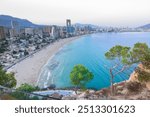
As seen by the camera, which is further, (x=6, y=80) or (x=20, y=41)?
(x=20, y=41)

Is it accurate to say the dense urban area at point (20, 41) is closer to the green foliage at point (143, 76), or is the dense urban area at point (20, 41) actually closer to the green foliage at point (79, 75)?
the green foliage at point (79, 75)

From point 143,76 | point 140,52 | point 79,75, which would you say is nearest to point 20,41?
point 79,75

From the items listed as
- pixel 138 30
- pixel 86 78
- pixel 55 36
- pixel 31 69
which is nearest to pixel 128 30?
pixel 138 30

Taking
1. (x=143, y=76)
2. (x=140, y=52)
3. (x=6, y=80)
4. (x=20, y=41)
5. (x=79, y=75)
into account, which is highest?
(x=140, y=52)

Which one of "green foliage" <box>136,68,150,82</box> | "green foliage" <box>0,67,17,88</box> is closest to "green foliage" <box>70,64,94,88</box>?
"green foliage" <box>0,67,17,88</box>

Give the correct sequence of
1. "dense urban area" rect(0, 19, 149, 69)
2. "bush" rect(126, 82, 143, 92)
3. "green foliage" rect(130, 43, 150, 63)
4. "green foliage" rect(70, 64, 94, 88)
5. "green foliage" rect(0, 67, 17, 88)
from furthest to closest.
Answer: "dense urban area" rect(0, 19, 149, 69)
"green foliage" rect(70, 64, 94, 88)
"green foliage" rect(0, 67, 17, 88)
"bush" rect(126, 82, 143, 92)
"green foliage" rect(130, 43, 150, 63)

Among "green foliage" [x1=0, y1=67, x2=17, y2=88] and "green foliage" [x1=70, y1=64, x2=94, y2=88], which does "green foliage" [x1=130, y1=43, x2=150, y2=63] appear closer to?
"green foliage" [x1=70, y1=64, x2=94, y2=88]

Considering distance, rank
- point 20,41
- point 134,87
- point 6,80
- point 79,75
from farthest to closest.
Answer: point 20,41 < point 79,75 < point 6,80 < point 134,87

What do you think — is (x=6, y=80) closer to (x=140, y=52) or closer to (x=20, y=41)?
(x=140, y=52)

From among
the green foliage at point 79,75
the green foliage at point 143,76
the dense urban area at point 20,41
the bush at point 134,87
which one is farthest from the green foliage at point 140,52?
the dense urban area at point 20,41

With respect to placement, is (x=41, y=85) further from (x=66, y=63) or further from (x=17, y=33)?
(x=17, y=33)

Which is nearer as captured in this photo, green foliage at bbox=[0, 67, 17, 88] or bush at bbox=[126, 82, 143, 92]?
bush at bbox=[126, 82, 143, 92]
